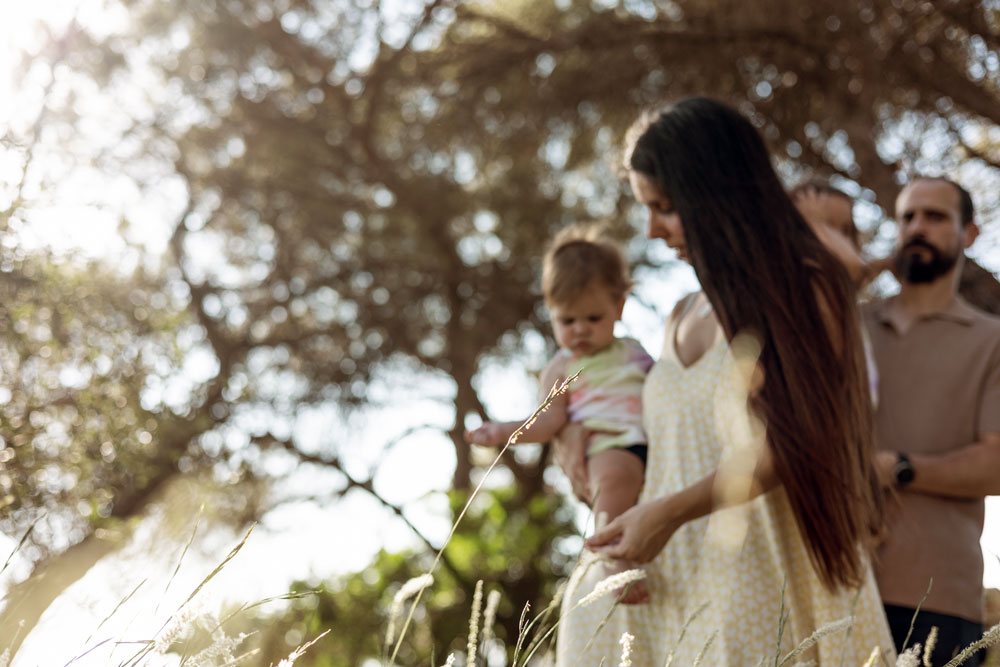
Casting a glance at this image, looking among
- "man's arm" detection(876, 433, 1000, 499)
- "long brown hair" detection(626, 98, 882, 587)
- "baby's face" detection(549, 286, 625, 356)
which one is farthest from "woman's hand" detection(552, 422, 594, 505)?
"man's arm" detection(876, 433, 1000, 499)

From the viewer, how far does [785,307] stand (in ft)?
6.18

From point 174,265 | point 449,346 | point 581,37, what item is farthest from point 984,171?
point 174,265

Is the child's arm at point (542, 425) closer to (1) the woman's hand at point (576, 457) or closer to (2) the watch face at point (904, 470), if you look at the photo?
(1) the woman's hand at point (576, 457)

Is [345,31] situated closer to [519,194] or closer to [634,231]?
[519,194]

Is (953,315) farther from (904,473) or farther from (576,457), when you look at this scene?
(576,457)

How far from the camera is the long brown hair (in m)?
1.83

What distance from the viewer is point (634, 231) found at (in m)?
7.27

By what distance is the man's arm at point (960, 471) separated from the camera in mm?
2665

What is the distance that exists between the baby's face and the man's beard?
3.36 feet

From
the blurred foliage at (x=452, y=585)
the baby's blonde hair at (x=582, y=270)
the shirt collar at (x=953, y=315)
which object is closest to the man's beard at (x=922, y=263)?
the shirt collar at (x=953, y=315)

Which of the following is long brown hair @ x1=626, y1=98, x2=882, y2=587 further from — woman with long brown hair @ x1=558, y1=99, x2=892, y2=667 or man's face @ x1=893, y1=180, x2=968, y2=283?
man's face @ x1=893, y1=180, x2=968, y2=283

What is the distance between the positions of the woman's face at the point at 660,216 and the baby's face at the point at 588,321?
56cm

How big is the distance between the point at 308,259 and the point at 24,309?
17.2ft

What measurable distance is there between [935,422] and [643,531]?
142 cm
